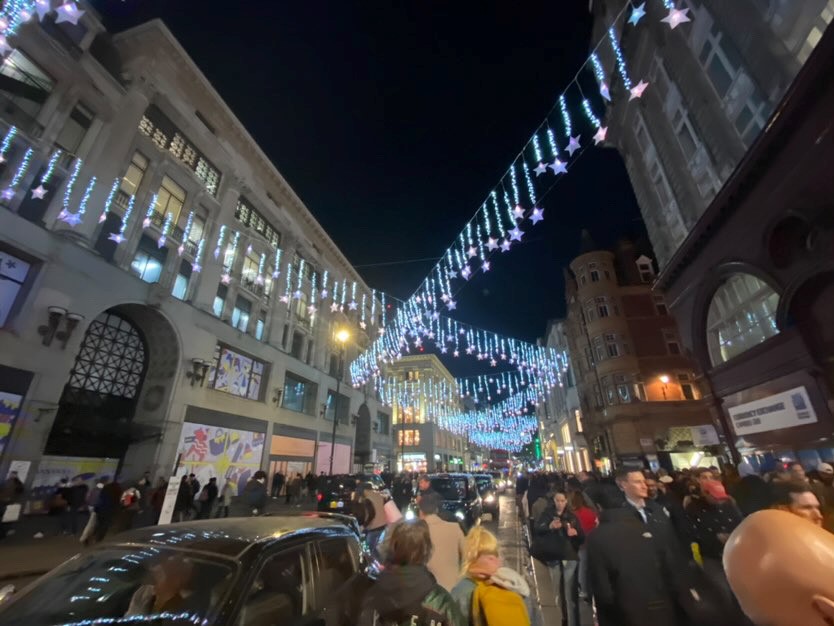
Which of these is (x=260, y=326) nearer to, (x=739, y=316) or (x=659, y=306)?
(x=739, y=316)

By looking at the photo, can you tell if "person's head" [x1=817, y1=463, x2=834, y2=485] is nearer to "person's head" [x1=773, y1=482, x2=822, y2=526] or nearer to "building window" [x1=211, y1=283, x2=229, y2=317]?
"person's head" [x1=773, y1=482, x2=822, y2=526]

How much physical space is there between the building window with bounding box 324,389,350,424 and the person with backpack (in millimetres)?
31818

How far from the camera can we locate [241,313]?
997 inches

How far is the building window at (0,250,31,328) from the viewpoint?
43.1 ft

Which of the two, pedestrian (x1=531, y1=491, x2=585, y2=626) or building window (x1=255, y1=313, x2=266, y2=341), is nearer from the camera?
pedestrian (x1=531, y1=491, x2=585, y2=626)

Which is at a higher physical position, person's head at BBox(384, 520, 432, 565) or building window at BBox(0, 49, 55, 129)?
building window at BBox(0, 49, 55, 129)

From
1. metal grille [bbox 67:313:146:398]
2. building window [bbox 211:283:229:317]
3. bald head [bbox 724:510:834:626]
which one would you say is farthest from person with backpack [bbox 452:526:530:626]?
building window [bbox 211:283:229:317]

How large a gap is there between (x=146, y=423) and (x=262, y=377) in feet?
28.1

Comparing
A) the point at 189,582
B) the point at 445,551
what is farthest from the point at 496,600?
the point at 445,551

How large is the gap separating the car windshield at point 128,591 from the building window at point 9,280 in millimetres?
15465

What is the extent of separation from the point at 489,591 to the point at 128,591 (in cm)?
266

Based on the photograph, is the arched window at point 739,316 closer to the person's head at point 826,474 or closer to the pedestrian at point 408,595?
the person's head at point 826,474

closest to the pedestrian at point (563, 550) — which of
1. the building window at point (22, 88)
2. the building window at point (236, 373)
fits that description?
the building window at point (236, 373)

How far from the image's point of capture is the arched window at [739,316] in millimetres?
12023
